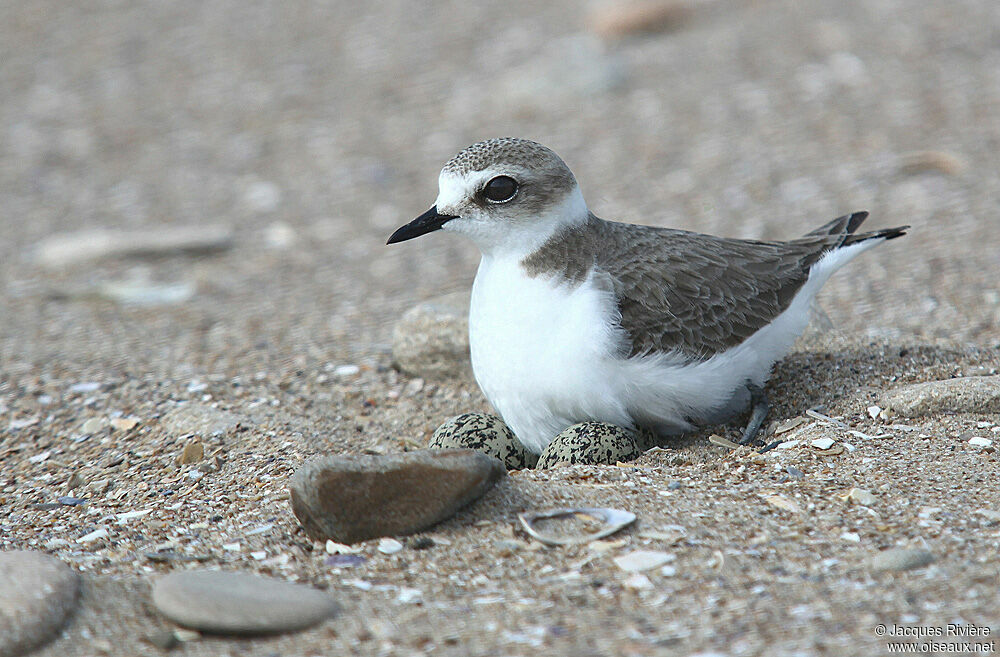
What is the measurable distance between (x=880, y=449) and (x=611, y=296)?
3.18ft

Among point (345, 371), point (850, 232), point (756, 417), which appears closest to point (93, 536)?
point (345, 371)

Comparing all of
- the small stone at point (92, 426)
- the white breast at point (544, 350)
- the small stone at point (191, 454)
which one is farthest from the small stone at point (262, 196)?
the white breast at point (544, 350)

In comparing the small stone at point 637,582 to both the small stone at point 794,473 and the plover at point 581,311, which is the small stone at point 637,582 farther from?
the plover at point 581,311

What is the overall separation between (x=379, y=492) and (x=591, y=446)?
31.5 inches

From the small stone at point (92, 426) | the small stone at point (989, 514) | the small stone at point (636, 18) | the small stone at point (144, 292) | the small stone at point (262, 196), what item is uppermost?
the small stone at point (636, 18)

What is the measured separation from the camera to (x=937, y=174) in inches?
263

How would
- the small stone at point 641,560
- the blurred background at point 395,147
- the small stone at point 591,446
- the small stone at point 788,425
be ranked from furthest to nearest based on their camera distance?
1. the blurred background at point 395,147
2. the small stone at point 788,425
3. the small stone at point 591,446
4. the small stone at point 641,560

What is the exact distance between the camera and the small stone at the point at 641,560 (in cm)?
280

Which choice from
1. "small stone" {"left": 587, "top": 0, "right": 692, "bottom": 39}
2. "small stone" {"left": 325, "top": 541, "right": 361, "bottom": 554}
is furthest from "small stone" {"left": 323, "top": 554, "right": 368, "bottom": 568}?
"small stone" {"left": 587, "top": 0, "right": 692, "bottom": 39}

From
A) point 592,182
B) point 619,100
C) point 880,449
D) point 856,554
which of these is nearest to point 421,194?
point 592,182

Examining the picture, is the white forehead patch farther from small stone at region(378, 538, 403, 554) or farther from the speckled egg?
small stone at region(378, 538, 403, 554)

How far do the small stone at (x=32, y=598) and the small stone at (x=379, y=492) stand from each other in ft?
2.02

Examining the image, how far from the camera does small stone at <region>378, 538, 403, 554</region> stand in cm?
297

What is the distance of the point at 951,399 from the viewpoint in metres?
3.71
